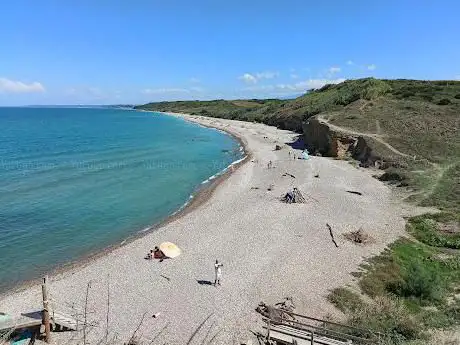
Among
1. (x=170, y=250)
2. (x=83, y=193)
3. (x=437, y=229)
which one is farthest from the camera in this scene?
(x=83, y=193)

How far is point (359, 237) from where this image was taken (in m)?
26.8

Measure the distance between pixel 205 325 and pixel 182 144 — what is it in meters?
70.4

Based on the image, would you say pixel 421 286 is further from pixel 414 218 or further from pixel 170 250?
pixel 170 250

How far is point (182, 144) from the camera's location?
8656cm

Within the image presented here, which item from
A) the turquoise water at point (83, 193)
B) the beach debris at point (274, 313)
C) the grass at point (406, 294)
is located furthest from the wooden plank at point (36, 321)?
the grass at point (406, 294)

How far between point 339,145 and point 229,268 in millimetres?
39554

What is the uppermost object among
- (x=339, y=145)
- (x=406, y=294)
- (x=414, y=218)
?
(x=339, y=145)

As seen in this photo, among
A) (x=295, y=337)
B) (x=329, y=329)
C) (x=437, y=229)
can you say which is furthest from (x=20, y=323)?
(x=437, y=229)

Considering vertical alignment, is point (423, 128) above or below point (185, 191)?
above

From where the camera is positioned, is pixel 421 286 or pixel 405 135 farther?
pixel 405 135

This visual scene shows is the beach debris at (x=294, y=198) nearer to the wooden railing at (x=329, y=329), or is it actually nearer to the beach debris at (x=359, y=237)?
the beach debris at (x=359, y=237)

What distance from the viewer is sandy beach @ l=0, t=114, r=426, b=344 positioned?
18.2 metres

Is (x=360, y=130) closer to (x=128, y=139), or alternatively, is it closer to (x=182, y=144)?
(x=182, y=144)

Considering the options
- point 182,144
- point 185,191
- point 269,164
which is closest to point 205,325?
point 185,191
